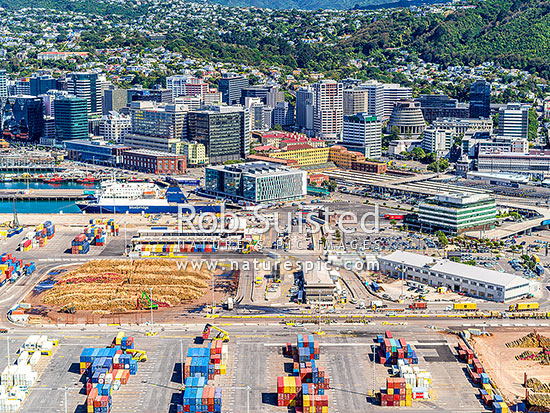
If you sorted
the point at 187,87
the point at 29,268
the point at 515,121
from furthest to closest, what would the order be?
the point at 187,87 → the point at 515,121 → the point at 29,268

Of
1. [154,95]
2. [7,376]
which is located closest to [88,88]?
[154,95]

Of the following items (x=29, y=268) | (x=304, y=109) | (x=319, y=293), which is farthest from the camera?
(x=304, y=109)

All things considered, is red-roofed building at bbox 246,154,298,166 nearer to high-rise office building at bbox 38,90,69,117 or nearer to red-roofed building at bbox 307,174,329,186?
red-roofed building at bbox 307,174,329,186

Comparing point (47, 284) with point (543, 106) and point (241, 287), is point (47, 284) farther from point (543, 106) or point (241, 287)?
point (543, 106)

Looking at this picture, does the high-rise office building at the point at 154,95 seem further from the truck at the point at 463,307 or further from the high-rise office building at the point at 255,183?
the truck at the point at 463,307

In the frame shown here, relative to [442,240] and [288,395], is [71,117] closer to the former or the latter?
[442,240]

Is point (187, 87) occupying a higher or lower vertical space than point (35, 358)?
higher

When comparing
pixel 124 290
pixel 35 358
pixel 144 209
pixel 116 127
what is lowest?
pixel 35 358
